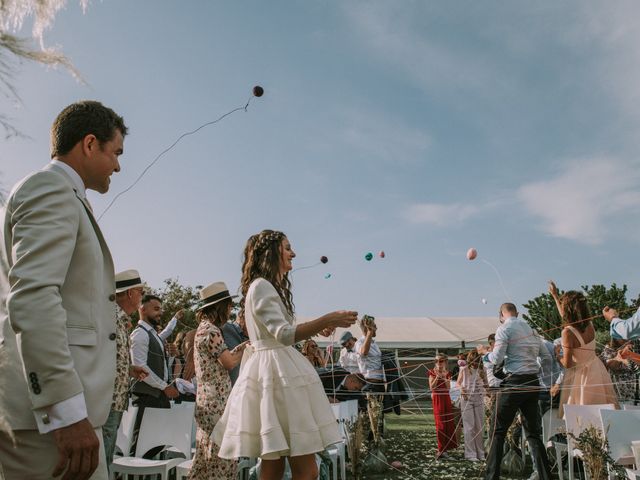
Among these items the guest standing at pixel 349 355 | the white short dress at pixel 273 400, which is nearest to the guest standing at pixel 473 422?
the guest standing at pixel 349 355

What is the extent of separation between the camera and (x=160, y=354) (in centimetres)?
571

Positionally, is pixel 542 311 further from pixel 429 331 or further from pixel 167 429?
pixel 167 429

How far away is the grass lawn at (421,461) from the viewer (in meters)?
6.74

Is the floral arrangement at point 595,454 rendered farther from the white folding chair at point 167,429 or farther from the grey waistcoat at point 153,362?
the grey waistcoat at point 153,362

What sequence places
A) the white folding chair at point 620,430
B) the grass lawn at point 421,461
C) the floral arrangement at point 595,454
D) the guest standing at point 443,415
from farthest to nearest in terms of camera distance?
the guest standing at point 443,415
the grass lawn at point 421,461
the white folding chair at point 620,430
the floral arrangement at point 595,454

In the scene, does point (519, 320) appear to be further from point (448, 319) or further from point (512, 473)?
point (448, 319)

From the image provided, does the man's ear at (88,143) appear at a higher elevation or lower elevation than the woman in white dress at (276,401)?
higher

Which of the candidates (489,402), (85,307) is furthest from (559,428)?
(85,307)

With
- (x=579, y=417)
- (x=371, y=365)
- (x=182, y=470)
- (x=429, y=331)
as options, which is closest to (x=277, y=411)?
(x=182, y=470)

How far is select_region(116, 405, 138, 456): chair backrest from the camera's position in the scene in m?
5.19

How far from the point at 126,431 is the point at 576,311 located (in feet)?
15.5

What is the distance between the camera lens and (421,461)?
791 cm

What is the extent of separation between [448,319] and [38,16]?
2872 centimetres

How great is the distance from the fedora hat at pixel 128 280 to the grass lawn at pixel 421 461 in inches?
147
